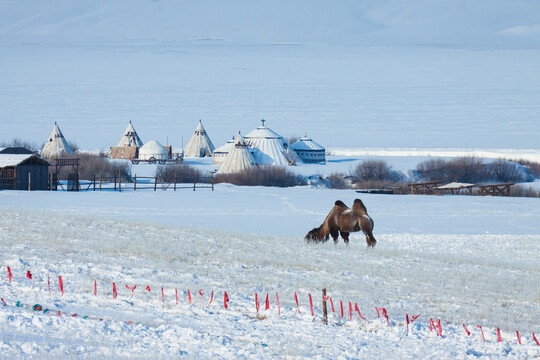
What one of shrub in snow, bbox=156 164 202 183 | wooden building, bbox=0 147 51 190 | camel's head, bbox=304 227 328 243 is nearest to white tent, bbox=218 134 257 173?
shrub in snow, bbox=156 164 202 183

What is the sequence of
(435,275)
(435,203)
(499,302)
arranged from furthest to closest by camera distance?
(435,203)
(435,275)
(499,302)

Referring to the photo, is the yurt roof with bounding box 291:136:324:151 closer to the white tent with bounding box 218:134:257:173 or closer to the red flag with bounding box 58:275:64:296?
the white tent with bounding box 218:134:257:173

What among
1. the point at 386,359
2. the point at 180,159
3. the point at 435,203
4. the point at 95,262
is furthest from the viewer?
the point at 180,159

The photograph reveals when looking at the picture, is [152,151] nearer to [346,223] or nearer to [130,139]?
[130,139]

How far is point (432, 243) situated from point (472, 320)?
51.2ft

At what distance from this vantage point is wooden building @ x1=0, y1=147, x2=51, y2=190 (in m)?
52.8

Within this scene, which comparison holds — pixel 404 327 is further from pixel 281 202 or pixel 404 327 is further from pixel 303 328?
pixel 281 202

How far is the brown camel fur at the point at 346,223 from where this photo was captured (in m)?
20.2

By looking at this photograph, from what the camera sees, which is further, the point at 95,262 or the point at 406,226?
the point at 406,226

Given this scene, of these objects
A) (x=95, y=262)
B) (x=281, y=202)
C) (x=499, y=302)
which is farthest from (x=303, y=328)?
(x=281, y=202)

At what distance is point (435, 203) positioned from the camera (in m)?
49.2

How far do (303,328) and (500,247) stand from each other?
18283mm

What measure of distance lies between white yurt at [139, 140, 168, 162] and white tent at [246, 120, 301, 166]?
14359 mm

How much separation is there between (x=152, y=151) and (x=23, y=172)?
56.3 meters
